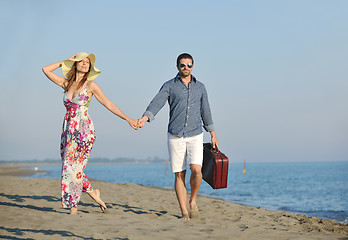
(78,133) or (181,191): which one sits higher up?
(78,133)

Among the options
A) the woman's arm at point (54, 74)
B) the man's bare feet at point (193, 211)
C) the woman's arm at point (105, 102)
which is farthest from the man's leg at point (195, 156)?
the woman's arm at point (54, 74)

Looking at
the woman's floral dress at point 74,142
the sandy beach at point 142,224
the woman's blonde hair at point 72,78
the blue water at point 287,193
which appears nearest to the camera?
the sandy beach at point 142,224

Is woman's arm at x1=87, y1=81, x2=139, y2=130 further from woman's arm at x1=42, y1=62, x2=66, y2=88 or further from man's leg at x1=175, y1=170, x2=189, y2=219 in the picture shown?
man's leg at x1=175, y1=170, x2=189, y2=219

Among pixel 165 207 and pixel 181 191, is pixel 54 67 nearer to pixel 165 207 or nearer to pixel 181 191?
pixel 181 191

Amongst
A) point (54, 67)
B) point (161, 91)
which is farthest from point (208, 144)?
point (54, 67)

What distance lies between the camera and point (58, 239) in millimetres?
3742

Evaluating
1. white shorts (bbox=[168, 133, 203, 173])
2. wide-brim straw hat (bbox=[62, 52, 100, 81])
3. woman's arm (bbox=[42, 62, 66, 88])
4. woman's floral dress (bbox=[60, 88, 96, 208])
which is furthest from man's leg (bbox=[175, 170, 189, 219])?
woman's arm (bbox=[42, 62, 66, 88])

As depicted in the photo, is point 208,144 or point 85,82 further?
point 208,144

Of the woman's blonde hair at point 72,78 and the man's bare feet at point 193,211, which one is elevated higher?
the woman's blonde hair at point 72,78

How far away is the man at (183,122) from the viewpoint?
528 cm

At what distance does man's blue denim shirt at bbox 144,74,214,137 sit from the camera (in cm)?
527

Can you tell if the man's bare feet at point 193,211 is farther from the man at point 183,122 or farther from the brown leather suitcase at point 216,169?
the brown leather suitcase at point 216,169

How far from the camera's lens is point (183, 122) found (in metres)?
5.26

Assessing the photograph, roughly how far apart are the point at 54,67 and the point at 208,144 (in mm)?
2590
